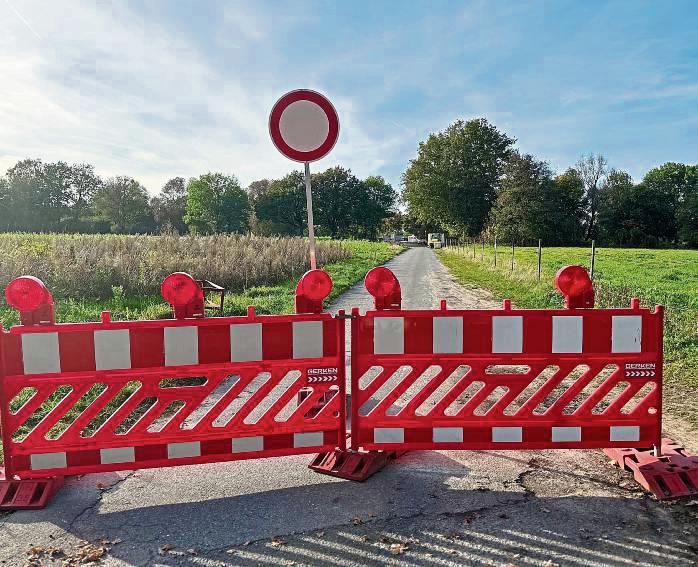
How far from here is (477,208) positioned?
2753 inches

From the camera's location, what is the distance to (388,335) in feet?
12.8

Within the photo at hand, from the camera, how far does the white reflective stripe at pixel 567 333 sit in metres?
3.85

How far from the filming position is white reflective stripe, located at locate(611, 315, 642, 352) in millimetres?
3848

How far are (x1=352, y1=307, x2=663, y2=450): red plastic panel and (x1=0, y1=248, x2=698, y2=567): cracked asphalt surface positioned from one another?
0.79 feet

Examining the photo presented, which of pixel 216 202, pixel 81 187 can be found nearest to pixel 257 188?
pixel 216 202

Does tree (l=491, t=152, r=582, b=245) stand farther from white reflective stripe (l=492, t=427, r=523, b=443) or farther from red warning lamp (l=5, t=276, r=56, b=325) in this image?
red warning lamp (l=5, t=276, r=56, b=325)

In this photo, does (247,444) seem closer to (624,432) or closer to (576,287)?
(576,287)

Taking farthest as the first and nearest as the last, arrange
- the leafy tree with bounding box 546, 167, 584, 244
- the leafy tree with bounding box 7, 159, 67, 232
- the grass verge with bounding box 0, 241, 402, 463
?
the leafy tree with bounding box 7, 159, 67, 232
the leafy tree with bounding box 546, 167, 584, 244
the grass verge with bounding box 0, 241, 402, 463

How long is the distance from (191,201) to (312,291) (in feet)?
319

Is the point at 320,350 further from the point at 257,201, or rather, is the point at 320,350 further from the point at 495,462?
the point at 257,201

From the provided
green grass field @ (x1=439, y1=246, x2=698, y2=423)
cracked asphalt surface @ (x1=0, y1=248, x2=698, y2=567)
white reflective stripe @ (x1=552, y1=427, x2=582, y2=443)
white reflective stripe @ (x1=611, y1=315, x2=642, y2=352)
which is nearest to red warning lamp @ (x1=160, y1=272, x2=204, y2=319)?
cracked asphalt surface @ (x1=0, y1=248, x2=698, y2=567)

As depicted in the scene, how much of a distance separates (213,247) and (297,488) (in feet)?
43.5

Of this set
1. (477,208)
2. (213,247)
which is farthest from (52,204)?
(213,247)

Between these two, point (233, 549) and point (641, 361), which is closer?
point (233, 549)
